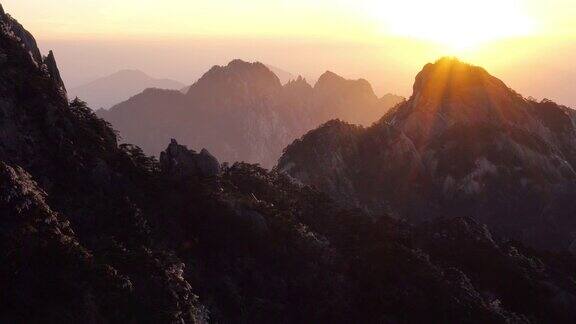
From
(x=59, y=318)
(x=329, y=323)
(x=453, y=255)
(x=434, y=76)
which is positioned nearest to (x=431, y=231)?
(x=453, y=255)

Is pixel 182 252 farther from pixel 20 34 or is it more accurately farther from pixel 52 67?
pixel 20 34

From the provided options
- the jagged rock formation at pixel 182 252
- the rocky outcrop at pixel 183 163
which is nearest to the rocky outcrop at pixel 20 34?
the jagged rock formation at pixel 182 252

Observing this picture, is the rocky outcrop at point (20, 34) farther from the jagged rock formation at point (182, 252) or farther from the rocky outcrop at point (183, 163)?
the rocky outcrop at point (183, 163)

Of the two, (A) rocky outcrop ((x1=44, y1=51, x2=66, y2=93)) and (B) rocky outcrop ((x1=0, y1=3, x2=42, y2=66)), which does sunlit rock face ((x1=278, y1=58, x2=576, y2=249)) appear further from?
(B) rocky outcrop ((x1=0, y1=3, x2=42, y2=66))

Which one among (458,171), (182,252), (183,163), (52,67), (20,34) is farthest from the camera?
(458,171)

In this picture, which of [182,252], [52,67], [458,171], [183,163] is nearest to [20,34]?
[52,67]

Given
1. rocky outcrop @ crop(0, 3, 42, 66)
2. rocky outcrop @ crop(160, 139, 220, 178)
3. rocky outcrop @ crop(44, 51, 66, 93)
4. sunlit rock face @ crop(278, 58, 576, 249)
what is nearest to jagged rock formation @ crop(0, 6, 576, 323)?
rocky outcrop @ crop(160, 139, 220, 178)
